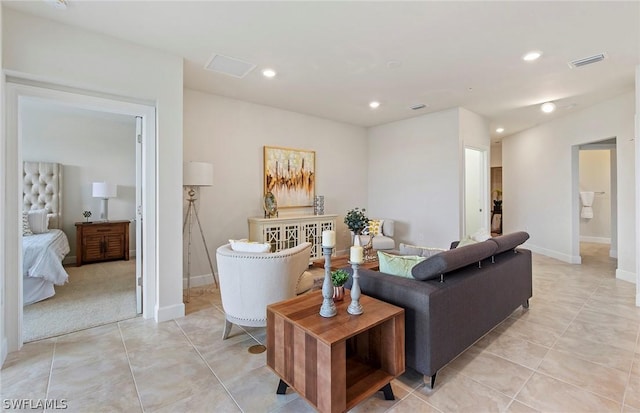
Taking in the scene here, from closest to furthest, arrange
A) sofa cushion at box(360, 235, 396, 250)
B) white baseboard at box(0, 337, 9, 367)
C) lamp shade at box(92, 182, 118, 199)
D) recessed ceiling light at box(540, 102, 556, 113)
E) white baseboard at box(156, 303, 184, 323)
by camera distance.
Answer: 1. white baseboard at box(0, 337, 9, 367)
2. white baseboard at box(156, 303, 184, 323)
3. recessed ceiling light at box(540, 102, 556, 113)
4. sofa cushion at box(360, 235, 396, 250)
5. lamp shade at box(92, 182, 118, 199)

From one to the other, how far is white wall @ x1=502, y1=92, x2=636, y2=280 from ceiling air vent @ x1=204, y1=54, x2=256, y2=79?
5.35 meters

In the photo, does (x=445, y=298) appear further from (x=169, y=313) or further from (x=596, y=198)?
(x=596, y=198)

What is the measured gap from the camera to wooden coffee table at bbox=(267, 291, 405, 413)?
4.86ft

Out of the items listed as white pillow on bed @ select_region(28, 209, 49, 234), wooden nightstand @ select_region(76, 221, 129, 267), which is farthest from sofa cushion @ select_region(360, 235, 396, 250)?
white pillow on bed @ select_region(28, 209, 49, 234)

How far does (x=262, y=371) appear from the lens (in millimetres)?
2115

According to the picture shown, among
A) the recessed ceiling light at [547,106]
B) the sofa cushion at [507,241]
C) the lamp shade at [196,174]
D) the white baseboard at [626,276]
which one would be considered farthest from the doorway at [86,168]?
the white baseboard at [626,276]

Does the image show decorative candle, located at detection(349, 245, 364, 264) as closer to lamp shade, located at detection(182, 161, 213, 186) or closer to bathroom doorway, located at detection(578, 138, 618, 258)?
lamp shade, located at detection(182, 161, 213, 186)

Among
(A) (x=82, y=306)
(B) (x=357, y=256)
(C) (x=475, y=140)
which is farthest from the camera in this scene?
(C) (x=475, y=140)

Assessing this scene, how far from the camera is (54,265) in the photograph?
11.4 feet

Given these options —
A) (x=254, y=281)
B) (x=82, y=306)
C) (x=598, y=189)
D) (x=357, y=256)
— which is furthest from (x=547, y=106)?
(x=82, y=306)

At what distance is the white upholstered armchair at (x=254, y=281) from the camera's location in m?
2.39

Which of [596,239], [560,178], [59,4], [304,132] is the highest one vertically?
[59,4]

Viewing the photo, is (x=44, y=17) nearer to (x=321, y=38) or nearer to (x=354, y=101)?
(x=321, y=38)

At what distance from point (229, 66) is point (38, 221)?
4065 mm
